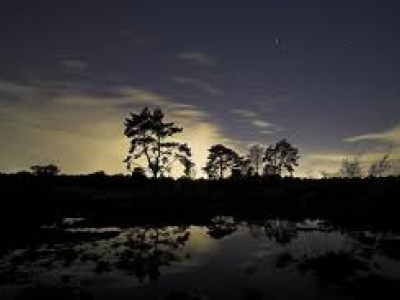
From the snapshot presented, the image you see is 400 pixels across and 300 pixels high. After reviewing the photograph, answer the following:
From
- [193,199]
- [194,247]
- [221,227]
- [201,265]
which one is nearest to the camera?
[201,265]

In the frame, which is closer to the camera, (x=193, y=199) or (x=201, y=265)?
(x=201, y=265)

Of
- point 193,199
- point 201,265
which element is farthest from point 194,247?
point 193,199

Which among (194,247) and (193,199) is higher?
(193,199)

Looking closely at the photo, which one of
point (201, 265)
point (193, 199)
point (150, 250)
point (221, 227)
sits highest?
point (193, 199)

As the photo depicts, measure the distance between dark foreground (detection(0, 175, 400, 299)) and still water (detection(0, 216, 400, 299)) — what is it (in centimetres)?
5

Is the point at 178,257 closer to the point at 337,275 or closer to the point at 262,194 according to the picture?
the point at 337,275

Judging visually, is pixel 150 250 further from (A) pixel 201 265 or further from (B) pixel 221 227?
(B) pixel 221 227

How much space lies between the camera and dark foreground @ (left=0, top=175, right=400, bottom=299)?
20.2 meters

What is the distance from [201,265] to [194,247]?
269 inches

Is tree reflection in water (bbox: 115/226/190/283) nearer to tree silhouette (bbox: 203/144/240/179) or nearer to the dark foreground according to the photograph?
the dark foreground

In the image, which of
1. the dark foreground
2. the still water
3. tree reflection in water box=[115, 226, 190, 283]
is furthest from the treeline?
the still water

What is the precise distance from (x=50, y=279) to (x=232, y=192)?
67.3m

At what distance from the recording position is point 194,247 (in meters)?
32.9

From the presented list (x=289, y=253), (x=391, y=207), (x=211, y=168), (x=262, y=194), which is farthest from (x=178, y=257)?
(x=211, y=168)
